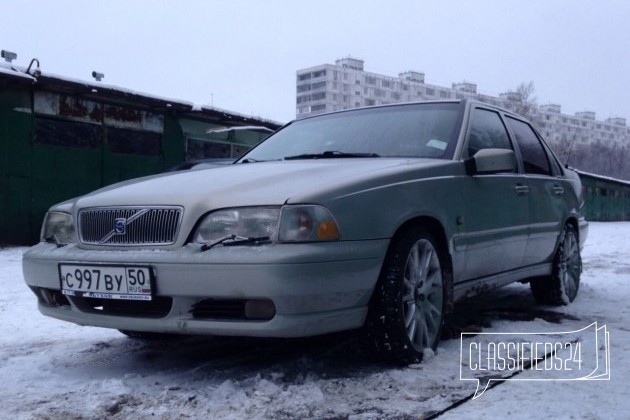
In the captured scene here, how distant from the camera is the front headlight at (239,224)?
2764 millimetres

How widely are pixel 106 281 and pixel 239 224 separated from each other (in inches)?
26.5

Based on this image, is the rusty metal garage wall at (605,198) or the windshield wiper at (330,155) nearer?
the windshield wiper at (330,155)

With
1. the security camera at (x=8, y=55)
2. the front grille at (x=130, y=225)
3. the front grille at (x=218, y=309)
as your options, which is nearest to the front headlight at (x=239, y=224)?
the front grille at (x=130, y=225)

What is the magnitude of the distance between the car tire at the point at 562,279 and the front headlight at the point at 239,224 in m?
2.99

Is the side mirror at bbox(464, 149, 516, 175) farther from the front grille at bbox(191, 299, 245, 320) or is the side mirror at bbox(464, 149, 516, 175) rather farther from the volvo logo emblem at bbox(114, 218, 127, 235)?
the volvo logo emblem at bbox(114, 218, 127, 235)

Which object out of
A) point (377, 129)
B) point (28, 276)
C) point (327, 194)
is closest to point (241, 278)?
point (327, 194)

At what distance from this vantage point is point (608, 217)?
31469 millimetres

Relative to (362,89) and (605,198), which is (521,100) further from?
(362,89)

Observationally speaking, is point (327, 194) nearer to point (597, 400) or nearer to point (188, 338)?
point (597, 400)

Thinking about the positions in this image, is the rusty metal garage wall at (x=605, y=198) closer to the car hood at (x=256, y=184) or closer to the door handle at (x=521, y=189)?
the door handle at (x=521, y=189)

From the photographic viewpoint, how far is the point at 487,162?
3.74 meters

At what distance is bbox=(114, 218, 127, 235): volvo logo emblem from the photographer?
3.01 meters

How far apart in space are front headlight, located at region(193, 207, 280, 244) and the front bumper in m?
0.07

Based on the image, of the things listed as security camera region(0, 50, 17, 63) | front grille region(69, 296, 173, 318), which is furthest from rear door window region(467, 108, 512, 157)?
security camera region(0, 50, 17, 63)
